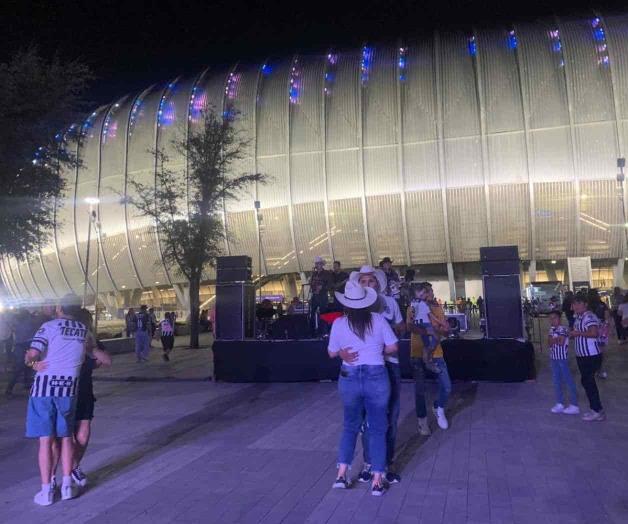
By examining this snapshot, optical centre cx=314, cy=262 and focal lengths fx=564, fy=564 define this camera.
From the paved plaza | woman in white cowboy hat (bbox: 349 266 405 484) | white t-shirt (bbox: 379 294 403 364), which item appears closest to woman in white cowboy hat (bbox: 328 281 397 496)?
woman in white cowboy hat (bbox: 349 266 405 484)

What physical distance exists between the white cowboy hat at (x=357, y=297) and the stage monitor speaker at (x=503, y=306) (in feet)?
22.7

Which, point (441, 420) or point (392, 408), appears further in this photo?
point (441, 420)

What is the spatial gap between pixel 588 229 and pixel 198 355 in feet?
93.3

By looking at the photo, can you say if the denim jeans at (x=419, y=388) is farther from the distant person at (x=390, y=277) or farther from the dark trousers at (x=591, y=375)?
the distant person at (x=390, y=277)

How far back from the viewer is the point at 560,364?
7.98 metres

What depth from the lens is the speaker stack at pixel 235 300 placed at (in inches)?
494

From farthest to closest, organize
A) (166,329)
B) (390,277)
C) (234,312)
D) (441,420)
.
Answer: (166,329)
(234,312)
(390,277)
(441,420)

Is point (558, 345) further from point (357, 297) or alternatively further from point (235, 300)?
point (235, 300)

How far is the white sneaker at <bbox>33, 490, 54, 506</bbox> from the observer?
15.3ft

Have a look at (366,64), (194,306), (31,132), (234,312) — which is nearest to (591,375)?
(234,312)

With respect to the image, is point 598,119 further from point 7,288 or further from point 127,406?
point 7,288

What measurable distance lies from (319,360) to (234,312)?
233 centimetres

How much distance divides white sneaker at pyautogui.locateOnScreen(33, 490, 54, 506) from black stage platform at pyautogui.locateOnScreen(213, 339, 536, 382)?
706 centimetres

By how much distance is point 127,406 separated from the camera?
9.85 metres
